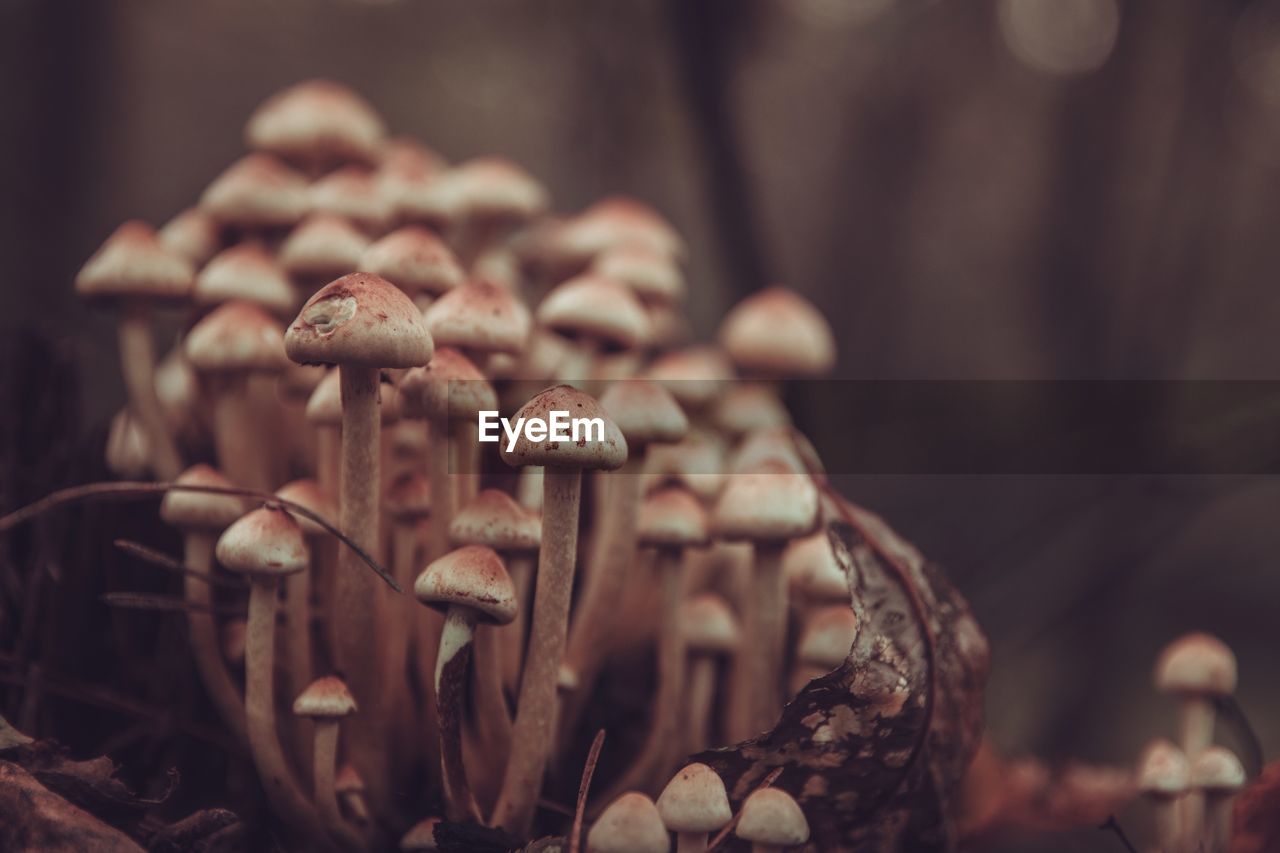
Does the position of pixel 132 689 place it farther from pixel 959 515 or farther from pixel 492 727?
pixel 959 515

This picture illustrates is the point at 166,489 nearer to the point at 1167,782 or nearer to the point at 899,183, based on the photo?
the point at 1167,782

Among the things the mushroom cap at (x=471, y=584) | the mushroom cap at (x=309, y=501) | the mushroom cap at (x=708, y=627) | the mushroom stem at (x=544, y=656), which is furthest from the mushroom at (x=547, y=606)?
the mushroom cap at (x=708, y=627)

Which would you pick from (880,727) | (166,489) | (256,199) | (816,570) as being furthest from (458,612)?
(256,199)

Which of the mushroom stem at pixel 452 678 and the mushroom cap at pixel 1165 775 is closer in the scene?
the mushroom stem at pixel 452 678

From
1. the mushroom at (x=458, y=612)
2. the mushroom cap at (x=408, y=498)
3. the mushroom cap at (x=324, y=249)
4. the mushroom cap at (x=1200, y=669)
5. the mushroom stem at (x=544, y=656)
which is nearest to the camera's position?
the mushroom at (x=458, y=612)

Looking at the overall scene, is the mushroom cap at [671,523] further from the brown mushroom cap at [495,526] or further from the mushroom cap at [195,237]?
the mushroom cap at [195,237]

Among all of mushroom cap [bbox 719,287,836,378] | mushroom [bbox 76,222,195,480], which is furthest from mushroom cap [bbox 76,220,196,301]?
mushroom cap [bbox 719,287,836,378]

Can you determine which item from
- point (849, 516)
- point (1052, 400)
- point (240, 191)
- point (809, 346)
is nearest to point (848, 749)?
point (849, 516)

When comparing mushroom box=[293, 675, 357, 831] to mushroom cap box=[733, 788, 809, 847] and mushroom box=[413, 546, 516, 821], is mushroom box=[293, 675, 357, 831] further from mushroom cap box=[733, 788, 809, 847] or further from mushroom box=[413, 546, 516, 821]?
mushroom cap box=[733, 788, 809, 847]
